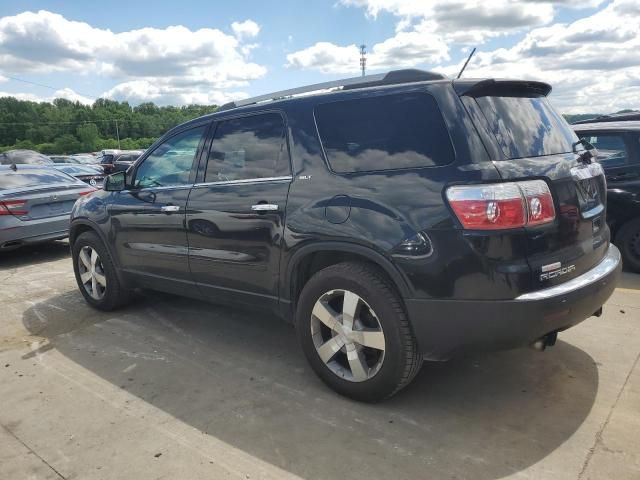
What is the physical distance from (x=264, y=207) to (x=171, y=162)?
1.32 m

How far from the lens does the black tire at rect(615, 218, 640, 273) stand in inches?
231

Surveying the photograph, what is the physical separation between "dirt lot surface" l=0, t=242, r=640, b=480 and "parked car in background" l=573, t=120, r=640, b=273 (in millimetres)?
1649

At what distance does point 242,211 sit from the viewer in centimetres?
361

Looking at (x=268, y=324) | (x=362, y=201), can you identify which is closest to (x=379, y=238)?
(x=362, y=201)

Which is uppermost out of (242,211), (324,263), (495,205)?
(495,205)

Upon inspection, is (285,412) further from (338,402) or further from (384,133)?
(384,133)

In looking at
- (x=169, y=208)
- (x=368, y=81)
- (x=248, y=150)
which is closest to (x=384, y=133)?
(x=368, y=81)

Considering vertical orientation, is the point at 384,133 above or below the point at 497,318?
above

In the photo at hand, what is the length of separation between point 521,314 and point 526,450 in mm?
687

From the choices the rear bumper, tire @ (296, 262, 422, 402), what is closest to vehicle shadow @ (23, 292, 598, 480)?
tire @ (296, 262, 422, 402)

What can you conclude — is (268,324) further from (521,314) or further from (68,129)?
(68,129)

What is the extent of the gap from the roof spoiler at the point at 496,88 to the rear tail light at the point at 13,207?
21.9ft

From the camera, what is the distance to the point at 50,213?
305 inches

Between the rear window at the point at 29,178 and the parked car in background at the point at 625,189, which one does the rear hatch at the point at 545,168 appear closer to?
the parked car in background at the point at 625,189
